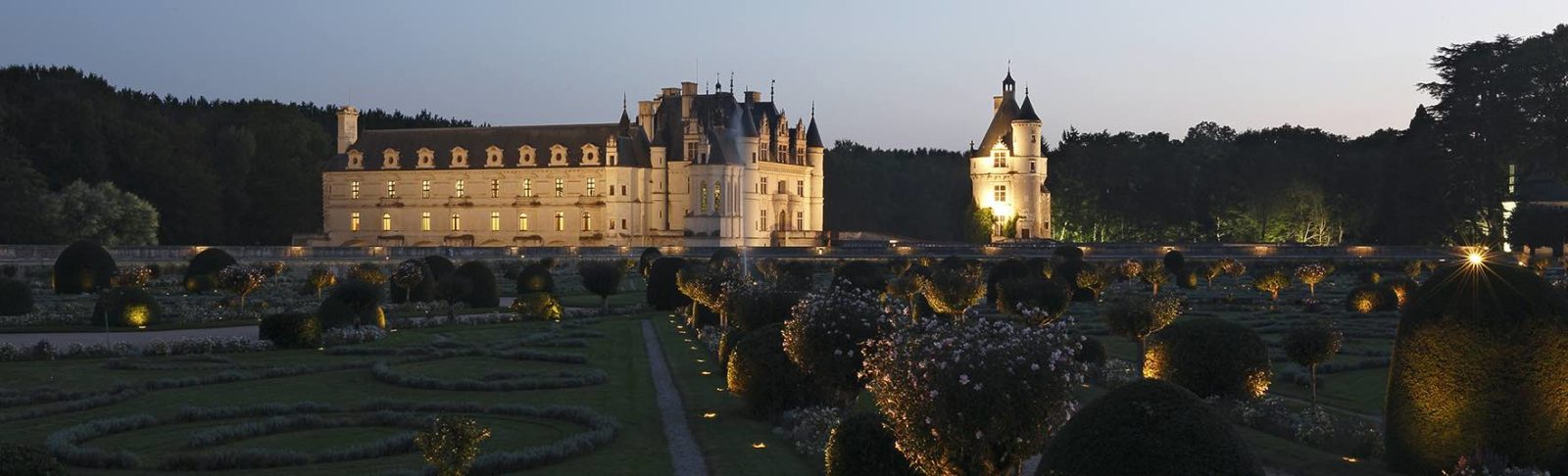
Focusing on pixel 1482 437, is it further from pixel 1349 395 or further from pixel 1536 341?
pixel 1349 395

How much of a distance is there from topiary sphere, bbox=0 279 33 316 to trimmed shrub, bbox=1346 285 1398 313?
3481cm

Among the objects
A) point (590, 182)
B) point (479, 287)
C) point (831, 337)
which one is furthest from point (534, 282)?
point (590, 182)

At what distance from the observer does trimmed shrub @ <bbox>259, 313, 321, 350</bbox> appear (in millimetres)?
31703

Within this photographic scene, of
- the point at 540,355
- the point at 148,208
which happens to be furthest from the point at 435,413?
the point at 148,208

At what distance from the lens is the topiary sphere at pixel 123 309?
36.7m

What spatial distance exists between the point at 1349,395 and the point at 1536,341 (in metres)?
9.69

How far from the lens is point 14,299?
39625 millimetres

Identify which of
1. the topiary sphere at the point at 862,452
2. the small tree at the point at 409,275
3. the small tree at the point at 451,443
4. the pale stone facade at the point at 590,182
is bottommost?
the topiary sphere at the point at 862,452

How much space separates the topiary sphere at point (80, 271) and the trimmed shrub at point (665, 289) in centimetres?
1775

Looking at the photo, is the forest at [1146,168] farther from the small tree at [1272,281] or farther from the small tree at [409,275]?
the small tree at [409,275]

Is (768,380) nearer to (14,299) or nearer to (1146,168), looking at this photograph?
(14,299)

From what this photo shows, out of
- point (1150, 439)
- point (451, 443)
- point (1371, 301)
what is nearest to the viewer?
point (1150, 439)

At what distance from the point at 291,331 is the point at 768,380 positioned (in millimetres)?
14139

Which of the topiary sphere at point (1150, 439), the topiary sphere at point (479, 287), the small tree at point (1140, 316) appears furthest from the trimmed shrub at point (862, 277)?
the topiary sphere at point (1150, 439)
